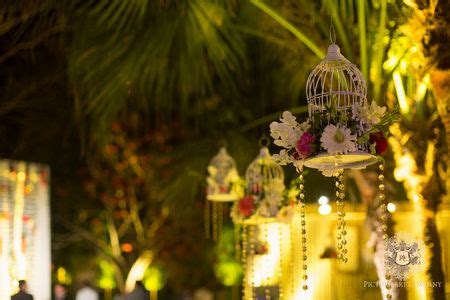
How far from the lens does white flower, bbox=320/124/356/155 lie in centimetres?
466

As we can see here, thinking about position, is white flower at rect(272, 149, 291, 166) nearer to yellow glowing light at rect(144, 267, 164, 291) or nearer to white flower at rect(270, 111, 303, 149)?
white flower at rect(270, 111, 303, 149)

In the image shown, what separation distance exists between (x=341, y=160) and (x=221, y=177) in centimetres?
374

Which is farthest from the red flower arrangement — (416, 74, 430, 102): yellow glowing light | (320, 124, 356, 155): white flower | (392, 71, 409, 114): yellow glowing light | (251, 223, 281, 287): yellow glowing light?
(251, 223, 281, 287): yellow glowing light

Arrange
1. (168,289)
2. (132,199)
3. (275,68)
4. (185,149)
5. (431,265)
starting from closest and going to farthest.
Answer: (431,265) < (275,68) < (185,149) < (132,199) < (168,289)

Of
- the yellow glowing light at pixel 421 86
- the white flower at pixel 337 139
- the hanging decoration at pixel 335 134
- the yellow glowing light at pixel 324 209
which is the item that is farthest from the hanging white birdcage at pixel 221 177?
the white flower at pixel 337 139

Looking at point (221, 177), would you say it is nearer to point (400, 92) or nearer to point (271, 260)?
point (271, 260)

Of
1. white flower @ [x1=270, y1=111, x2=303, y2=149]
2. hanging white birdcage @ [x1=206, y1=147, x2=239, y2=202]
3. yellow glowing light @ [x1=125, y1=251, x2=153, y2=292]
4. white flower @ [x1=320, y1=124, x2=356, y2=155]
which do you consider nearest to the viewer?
white flower @ [x1=320, y1=124, x2=356, y2=155]

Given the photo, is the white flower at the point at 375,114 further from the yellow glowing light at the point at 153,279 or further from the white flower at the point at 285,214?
the yellow glowing light at the point at 153,279

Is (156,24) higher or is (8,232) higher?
(156,24)

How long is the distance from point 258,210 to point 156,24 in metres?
2.05

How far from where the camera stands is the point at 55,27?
830 centimetres

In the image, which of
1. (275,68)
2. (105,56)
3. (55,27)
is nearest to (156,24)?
(105,56)

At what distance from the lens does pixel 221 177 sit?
8758mm

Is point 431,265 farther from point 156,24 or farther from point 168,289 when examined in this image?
point 168,289
